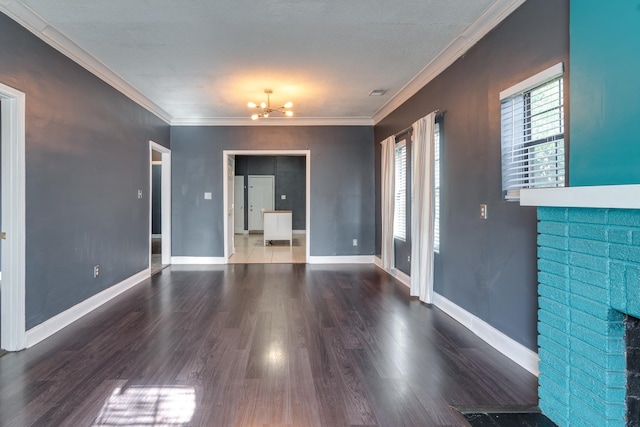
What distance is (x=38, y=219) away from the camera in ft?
9.10

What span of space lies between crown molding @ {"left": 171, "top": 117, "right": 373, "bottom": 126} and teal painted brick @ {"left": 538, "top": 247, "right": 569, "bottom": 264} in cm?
478

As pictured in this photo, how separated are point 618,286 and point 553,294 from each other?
1.19 ft

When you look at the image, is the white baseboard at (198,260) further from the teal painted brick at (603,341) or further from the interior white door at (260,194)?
the teal painted brick at (603,341)

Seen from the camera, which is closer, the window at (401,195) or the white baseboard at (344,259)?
the window at (401,195)

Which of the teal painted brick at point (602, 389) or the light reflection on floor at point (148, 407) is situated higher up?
the teal painted brick at point (602, 389)

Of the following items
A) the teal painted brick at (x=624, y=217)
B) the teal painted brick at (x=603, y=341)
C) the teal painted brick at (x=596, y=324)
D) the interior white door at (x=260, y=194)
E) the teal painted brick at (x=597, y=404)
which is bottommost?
the teal painted brick at (x=597, y=404)

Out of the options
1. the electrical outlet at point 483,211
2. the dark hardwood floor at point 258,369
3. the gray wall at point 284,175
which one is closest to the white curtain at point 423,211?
the dark hardwood floor at point 258,369

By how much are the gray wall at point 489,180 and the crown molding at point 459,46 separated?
2.4 inches

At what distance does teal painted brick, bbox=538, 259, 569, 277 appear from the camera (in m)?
1.67

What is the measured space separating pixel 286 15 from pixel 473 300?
2.95 metres

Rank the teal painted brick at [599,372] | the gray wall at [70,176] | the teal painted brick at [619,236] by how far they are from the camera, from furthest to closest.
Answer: the gray wall at [70,176] → the teal painted brick at [599,372] → the teal painted brick at [619,236]

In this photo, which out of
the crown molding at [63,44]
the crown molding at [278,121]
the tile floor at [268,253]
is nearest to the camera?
the crown molding at [63,44]

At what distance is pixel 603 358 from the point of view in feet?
4.81

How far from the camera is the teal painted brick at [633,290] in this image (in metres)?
1.33
